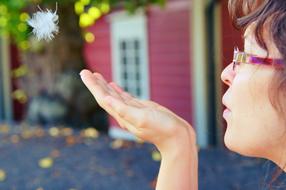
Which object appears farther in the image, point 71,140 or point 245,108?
point 71,140

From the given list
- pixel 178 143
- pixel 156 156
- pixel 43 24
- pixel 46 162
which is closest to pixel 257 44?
pixel 178 143

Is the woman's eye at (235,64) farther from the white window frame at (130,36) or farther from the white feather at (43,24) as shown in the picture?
the white window frame at (130,36)

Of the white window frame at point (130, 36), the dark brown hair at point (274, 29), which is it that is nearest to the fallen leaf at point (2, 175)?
the dark brown hair at point (274, 29)

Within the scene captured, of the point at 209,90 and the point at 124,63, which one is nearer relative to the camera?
the point at 209,90

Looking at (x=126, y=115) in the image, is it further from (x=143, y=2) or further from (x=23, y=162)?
(x=23, y=162)

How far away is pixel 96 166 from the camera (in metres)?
4.90

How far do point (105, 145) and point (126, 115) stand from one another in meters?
4.59

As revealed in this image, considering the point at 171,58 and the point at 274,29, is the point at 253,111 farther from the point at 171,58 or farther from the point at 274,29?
the point at 171,58

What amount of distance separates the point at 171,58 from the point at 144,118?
678cm

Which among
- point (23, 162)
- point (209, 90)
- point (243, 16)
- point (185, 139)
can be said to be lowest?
point (23, 162)

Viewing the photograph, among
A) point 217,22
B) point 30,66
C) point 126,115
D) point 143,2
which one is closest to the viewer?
point 126,115

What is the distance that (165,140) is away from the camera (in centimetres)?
137

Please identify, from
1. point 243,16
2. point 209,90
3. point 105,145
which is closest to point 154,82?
point 209,90

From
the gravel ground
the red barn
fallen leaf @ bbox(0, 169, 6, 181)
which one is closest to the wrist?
the gravel ground
